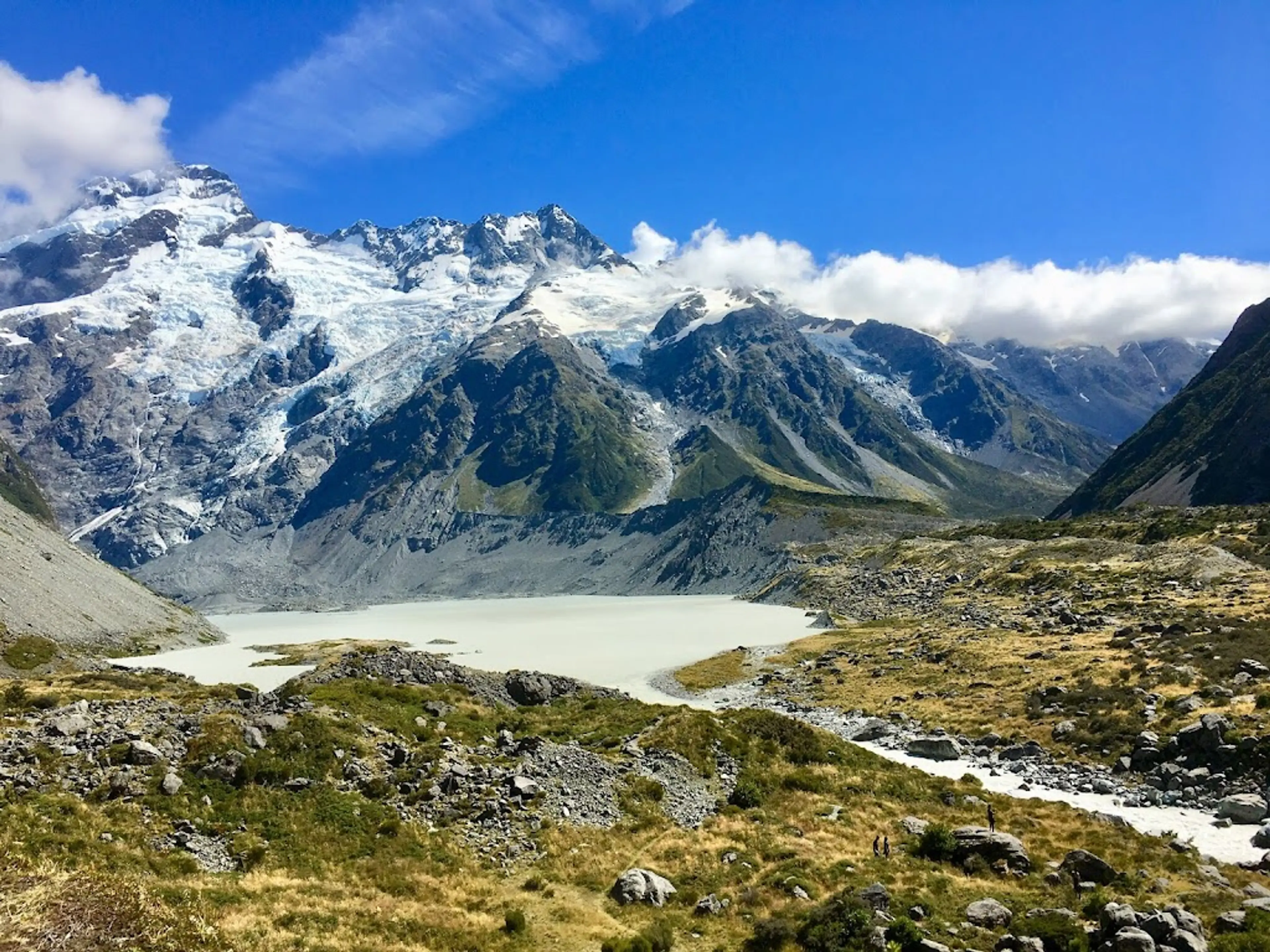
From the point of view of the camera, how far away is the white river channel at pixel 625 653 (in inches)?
1481

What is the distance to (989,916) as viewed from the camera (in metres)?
25.0

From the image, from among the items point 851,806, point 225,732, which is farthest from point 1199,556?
point 225,732

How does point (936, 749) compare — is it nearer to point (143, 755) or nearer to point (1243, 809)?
point (1243, 809)

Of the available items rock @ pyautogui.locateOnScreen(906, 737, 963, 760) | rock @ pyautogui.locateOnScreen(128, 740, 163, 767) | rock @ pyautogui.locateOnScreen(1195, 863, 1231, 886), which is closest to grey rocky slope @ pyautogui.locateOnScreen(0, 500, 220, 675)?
rock @ pyautogui.locateOnScreen(128, 740, 163, 767)

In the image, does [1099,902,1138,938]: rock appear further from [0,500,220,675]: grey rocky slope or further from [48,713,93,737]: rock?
[0,500,220,675]: grey rocky slope

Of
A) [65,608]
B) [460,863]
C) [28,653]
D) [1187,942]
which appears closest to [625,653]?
[28,653]

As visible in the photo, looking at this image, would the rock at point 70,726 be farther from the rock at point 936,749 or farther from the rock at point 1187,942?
the rock at point 936,749

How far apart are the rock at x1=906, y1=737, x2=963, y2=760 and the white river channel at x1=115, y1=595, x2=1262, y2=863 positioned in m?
0.71

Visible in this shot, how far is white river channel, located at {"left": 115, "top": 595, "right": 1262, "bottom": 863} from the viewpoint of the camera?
123 ft

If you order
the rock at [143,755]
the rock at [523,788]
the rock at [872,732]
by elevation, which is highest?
the rock at [143,755]

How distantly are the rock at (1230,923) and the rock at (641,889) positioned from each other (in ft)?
53.9

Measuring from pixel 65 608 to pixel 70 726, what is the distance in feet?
361

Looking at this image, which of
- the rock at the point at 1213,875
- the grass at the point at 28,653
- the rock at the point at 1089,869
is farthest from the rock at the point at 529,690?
the grass at the point at 28,653

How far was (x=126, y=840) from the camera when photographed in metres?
27.6
